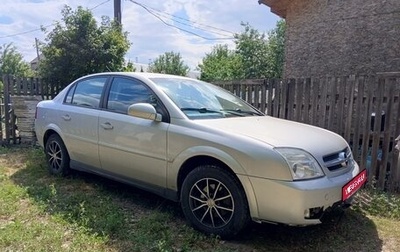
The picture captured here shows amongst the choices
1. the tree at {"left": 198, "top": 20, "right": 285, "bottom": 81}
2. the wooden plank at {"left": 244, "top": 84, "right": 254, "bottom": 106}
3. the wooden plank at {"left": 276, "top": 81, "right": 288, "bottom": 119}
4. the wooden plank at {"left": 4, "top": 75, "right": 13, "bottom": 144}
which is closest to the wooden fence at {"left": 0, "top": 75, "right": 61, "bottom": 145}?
the wooden plank at {"left": 4, "top": 75, "right": 13, "bottom": 144}

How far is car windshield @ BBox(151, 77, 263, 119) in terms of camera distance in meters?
3.66

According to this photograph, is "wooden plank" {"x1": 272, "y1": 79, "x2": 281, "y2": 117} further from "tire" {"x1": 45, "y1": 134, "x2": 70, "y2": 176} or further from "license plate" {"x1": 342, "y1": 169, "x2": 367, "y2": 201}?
"tire" {"x1": 45, "y1": 134, "x2": 70, "y2": 176}

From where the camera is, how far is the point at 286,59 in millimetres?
10086

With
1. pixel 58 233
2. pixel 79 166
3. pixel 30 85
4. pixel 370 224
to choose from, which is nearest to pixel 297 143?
pixel 370 224

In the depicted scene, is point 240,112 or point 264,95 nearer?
point 240,112

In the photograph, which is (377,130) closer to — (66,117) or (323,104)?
(323,104)

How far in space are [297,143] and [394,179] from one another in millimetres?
2425

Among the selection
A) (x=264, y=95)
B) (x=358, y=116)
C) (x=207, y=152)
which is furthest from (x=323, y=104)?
(x=207, y=152)

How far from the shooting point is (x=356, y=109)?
16.0ft

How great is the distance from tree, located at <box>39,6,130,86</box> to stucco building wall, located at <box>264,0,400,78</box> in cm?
490

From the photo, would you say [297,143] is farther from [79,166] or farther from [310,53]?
[310,53]

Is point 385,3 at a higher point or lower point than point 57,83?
higher

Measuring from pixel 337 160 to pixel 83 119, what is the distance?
3072 millimetres

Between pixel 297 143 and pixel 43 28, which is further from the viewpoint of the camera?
pixel 43 28
